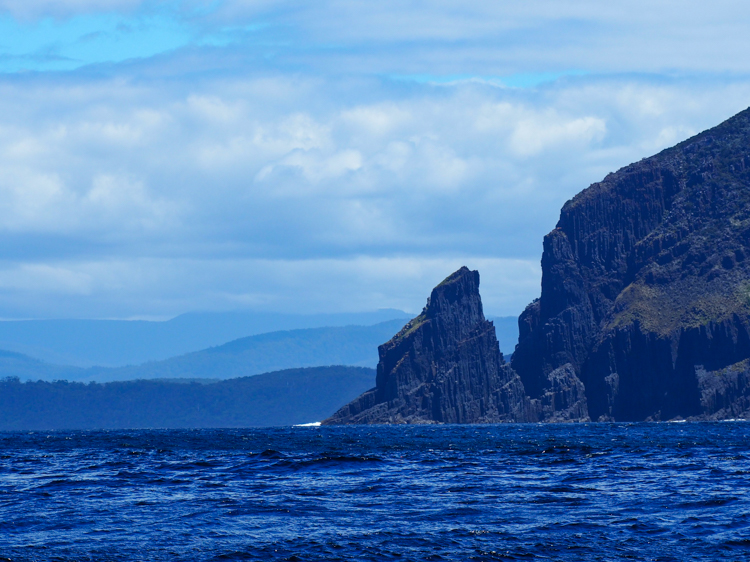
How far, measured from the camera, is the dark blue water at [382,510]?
50.4 meters

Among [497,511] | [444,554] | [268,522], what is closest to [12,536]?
[268,522]

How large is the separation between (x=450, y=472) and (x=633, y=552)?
41038 mm

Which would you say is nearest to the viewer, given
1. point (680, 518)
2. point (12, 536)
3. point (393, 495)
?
point (12, 536)

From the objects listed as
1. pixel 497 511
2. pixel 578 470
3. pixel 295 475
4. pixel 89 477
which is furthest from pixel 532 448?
pixel 497 511

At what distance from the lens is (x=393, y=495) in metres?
71.3

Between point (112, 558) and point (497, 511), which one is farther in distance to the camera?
point (497, 511)

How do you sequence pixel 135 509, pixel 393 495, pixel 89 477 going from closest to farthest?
pixel 135 509 < pixel 393 495 < pixel 89 477

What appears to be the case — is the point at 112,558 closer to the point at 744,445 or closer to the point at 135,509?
the point at 135,509

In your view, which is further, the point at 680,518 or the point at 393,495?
the point at 393,495

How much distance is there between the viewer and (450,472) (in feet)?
294

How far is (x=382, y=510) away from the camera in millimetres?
63594

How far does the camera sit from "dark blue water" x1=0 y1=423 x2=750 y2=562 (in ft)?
165

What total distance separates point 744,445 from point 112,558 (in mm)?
98916

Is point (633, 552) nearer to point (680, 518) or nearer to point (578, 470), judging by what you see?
point (680, 518)
